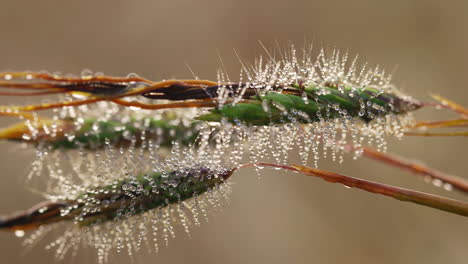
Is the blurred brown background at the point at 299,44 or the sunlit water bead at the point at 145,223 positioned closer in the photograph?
the sunlit water bead at the point at 145,223

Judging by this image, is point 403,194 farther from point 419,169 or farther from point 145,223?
point 145,223

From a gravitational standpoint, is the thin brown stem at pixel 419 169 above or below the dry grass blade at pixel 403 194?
below

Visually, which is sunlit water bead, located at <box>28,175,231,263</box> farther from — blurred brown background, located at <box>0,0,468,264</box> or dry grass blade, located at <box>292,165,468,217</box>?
blurred brown background, located at <box>0,0,468,264</box>

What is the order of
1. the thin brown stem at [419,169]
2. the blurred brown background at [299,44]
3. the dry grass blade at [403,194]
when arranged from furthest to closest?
the blurred brown background at [299,44]
the thin brown stem at [419,169]
the dry grass blade at [403,194]

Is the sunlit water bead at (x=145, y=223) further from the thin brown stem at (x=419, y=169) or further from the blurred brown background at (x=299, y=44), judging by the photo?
the blurred brown background at (x=299, y=44)

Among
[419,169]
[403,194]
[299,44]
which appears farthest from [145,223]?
[299,44]

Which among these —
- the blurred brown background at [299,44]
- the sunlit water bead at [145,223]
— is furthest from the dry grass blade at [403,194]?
the blurred brown background at [299,44]

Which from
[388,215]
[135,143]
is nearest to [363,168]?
[388,215]

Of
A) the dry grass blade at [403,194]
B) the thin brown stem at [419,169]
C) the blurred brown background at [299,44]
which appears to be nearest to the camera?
the dry grass blade at [403,194]

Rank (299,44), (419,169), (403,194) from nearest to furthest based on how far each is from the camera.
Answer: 1. (403,194)
2. (419,169)
3. (299,44)

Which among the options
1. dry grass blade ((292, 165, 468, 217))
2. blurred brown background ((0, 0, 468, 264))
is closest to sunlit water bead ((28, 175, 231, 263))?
dry grass blade ((292, 165, 468, 217))
